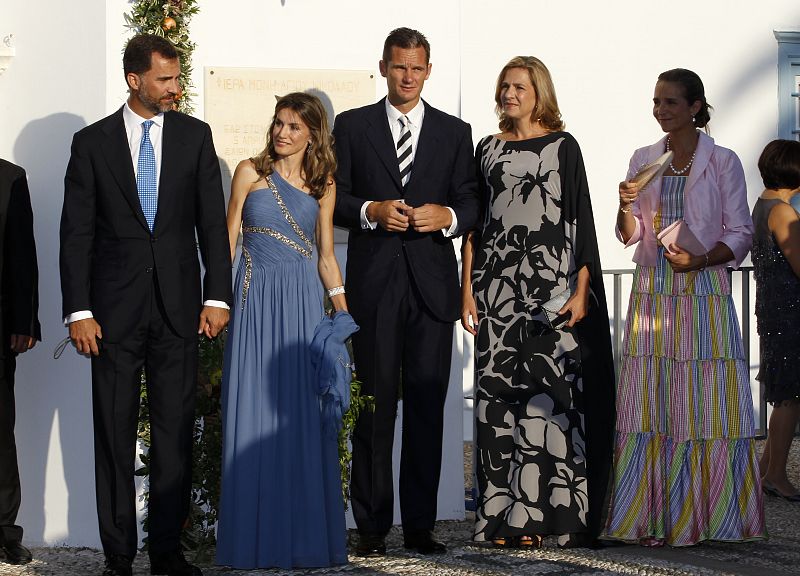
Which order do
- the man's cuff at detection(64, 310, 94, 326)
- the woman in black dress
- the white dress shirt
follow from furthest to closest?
1. the woman in black dress
2. the white dress shirt
3. the man's cuff at detection(64, 310, 94, 326)

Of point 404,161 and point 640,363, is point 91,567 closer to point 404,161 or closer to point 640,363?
point 404,161

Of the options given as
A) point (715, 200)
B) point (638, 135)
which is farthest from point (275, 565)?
point (638, 135)

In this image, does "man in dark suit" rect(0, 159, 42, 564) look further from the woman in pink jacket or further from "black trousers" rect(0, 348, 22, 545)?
the woman in pink jacket

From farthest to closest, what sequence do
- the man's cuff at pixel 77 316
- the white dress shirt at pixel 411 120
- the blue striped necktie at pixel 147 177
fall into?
the white dress shirt at pixel 411 120 → the blue striped necktie at pixel 147 177 → the man's cuff at pixel 77 316

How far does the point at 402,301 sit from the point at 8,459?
1887mm

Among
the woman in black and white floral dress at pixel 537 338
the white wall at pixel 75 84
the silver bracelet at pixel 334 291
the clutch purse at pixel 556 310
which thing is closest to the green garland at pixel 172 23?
the white wall at pixel 75 84

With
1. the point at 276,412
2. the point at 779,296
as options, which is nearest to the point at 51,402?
the point at 276,412

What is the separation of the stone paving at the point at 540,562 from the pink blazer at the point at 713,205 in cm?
129

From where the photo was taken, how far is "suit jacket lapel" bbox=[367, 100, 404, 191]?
19.1 ft

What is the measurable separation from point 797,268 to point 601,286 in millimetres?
1800

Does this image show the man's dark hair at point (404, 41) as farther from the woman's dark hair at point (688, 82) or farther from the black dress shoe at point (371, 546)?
the black dress shoe at point (371, 546)

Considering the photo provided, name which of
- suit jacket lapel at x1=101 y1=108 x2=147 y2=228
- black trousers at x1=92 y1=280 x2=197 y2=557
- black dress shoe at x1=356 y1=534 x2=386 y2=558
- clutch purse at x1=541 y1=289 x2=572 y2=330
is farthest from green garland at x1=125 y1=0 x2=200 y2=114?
black dress shoe at x1=356 y1=534 x2=386 y2=558

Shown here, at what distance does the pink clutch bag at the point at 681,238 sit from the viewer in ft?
19.6

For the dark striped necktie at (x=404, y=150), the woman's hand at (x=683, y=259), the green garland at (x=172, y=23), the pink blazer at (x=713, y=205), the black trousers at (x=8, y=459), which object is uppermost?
the green garland at (x=172, y=23)
